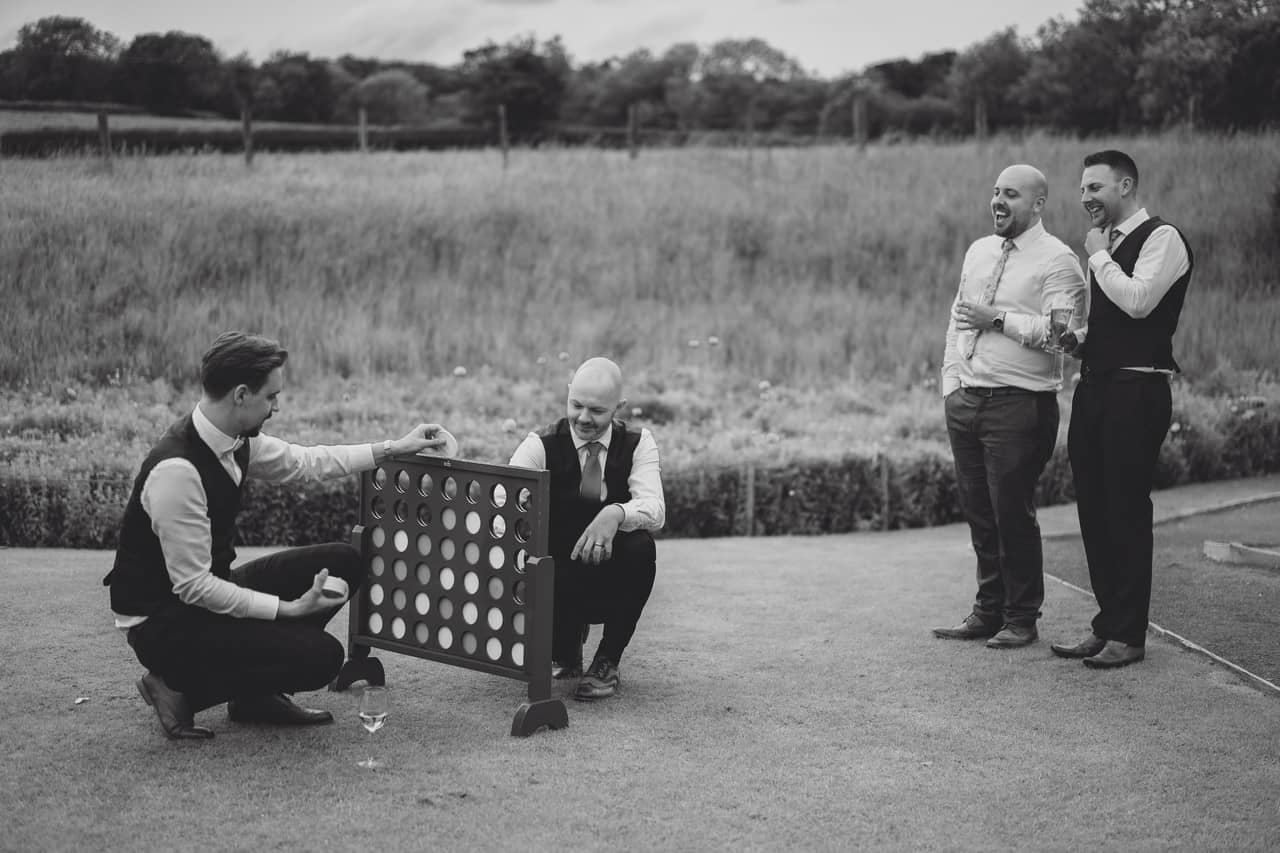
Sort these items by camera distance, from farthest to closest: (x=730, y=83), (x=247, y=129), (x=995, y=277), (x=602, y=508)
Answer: (x=730, y=83)
(x=247, y=129)
(x=995, y=277)
(x=602, y=508)

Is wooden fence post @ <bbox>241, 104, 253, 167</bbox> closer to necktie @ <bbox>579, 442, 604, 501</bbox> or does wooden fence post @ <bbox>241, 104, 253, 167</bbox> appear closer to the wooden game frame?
the wooden game frame

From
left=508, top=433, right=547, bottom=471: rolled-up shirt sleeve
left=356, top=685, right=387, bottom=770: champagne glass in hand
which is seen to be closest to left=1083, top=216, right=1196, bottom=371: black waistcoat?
left=508, top=433, right=547, bottom=471: rolled-up shirt sleeve

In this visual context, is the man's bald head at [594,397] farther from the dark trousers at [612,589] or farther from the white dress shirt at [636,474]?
the dark trousers at [612,589]

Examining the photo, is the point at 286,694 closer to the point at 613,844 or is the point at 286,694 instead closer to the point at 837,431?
the point at 613,844

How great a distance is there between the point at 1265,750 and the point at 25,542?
291 inches

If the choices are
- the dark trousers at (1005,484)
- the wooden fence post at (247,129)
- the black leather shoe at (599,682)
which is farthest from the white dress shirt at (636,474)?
the wooden fence post at (247,129)

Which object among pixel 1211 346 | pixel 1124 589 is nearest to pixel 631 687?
pixel 1124 589

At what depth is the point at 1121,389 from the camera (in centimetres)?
521

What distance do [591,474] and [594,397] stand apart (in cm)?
36

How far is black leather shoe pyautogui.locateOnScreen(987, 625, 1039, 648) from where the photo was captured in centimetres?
561

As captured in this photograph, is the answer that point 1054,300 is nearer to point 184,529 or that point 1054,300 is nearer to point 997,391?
point 997,391

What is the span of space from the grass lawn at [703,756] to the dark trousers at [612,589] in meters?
0.31

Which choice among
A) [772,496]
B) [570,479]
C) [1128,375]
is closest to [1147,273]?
[1128,375]

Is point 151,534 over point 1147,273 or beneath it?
beneath
